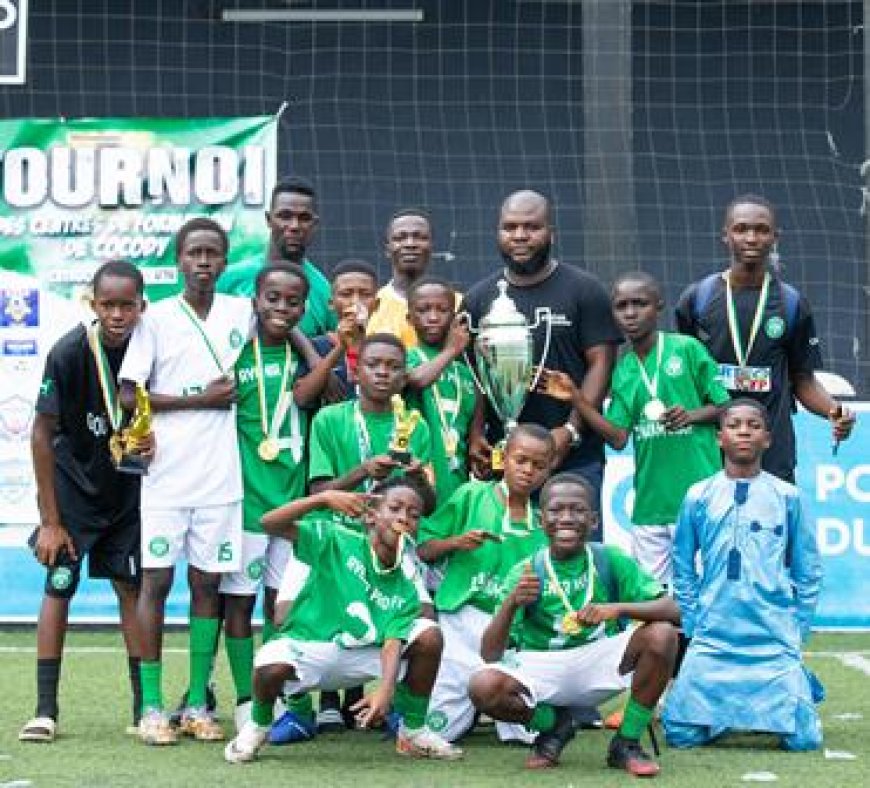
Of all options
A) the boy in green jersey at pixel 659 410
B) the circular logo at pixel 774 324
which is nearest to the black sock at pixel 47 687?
the boy in green jersey at pixel 659 410

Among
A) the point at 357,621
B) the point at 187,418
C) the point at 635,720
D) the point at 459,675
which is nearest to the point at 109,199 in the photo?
the point at 187,418

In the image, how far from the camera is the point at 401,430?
815 centimetres

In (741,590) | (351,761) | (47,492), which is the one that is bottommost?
(351,761)

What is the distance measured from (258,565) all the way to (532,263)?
143 centimetres

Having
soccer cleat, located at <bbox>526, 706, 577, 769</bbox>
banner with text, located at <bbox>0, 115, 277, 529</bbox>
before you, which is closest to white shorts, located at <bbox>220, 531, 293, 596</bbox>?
soccer cleat, located at <bbox>526, 706, 577, 769</bbox>

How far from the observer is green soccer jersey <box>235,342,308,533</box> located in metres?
8.49

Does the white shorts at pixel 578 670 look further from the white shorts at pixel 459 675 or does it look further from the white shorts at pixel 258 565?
the white shorts at pixel 258 565

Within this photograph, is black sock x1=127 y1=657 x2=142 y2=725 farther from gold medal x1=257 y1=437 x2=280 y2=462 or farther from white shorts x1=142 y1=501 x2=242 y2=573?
gold medal x1=257 y1=437 x2=280 y2=462

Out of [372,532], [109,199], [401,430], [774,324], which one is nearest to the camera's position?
[372,532]

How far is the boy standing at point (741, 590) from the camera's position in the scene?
8422 mm

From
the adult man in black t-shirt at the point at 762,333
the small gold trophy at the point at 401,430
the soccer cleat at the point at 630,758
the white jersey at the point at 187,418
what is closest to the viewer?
the soccer cleat at the point at 630,758

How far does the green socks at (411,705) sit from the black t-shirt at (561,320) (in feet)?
3.95

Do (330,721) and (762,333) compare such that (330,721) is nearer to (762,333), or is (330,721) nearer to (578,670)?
(578,670)

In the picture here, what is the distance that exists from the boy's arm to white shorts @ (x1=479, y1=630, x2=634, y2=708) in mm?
1641
